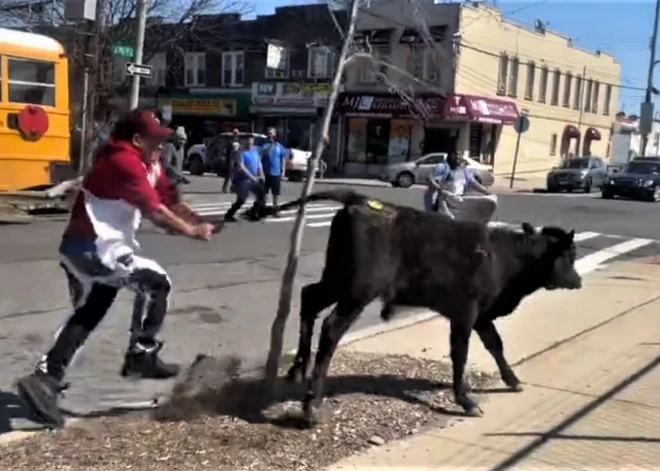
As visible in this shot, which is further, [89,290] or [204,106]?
[204,106]

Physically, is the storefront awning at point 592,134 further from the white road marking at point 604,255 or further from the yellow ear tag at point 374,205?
the yellow ear tag at point 374,205

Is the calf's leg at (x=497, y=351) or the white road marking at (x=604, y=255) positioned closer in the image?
the calf's leg at (x=497, y=351)

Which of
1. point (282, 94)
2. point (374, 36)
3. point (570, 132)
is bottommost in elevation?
point (570, 132)

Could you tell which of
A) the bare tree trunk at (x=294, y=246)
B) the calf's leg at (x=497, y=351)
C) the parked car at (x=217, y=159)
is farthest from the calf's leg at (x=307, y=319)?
the parked car at (x=217, y=159)

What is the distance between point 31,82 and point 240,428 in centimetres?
1268

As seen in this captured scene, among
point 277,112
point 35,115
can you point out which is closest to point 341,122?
point 277,112

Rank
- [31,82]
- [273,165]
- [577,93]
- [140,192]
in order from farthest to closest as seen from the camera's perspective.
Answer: [577,93] < [273,165] < [31,82] < [140,192]

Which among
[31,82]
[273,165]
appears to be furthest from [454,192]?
[31,82]

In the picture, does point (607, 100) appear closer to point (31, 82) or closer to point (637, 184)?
point (637, 184)

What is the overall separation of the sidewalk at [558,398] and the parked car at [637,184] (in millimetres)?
24880

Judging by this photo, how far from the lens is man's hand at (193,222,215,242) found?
5323 mm

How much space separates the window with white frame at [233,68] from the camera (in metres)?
47.7

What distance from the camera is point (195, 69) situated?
162 feet

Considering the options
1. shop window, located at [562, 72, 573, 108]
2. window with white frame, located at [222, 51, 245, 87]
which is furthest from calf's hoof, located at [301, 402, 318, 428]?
shop window, located at [562, 72, 573, 108]
